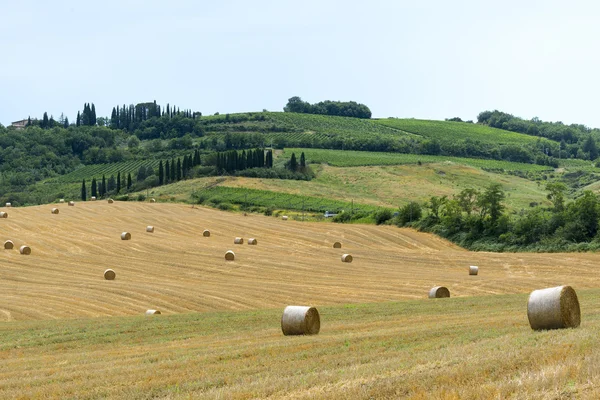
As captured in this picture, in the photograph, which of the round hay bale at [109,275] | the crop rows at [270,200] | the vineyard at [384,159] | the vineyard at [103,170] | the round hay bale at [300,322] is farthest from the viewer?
the vineyard at [103,170]

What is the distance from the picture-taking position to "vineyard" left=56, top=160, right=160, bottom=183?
138238mm

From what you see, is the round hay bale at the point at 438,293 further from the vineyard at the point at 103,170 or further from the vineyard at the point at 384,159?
the vineyard at the point at 103,170

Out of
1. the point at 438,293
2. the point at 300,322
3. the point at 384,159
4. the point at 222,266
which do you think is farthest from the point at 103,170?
the point at 300,322

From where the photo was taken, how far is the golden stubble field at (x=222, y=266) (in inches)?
1309

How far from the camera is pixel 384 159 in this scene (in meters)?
136

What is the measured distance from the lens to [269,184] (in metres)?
106

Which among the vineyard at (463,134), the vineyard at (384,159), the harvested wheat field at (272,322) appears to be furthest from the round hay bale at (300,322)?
the vineyard at (463,134)

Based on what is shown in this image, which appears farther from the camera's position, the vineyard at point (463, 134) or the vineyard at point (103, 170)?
the vineyard at point (463, 134)

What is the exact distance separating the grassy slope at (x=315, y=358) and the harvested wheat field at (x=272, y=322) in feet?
0.14

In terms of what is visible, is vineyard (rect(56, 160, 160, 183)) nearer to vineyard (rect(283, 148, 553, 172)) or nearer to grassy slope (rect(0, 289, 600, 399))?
vineyard (rect(283, 148, 553, 172))

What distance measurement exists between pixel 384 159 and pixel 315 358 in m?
122

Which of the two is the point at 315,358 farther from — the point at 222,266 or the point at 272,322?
the point at 222,266

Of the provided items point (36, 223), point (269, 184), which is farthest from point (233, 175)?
point (36, 223)

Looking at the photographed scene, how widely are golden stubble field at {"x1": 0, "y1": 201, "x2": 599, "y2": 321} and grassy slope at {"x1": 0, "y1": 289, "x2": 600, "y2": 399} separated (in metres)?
8.46
